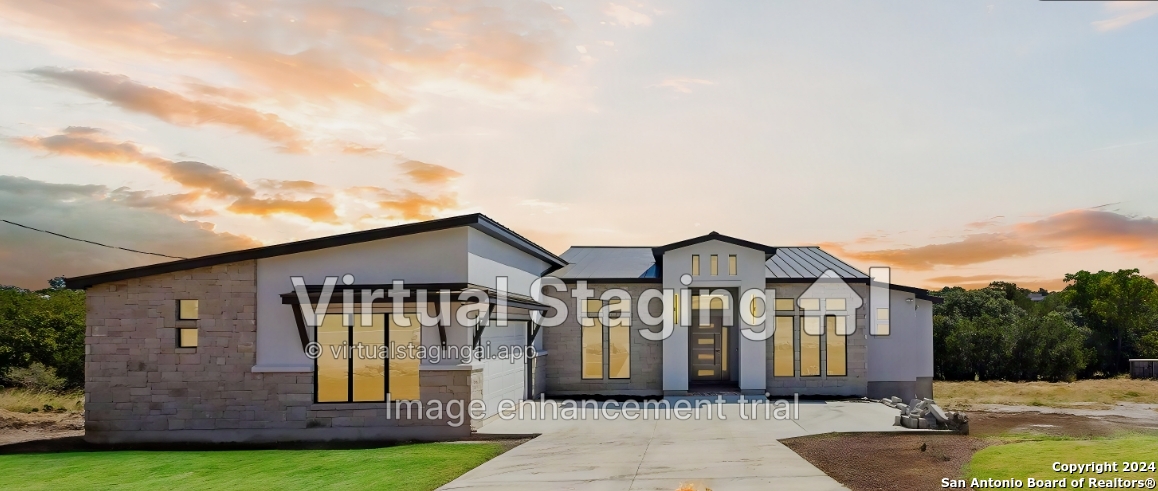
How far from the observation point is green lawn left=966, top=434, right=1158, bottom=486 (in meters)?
9.31

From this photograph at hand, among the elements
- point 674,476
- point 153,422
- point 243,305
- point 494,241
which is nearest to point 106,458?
point 153,422

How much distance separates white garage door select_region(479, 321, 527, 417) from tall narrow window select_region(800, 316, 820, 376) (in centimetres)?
777

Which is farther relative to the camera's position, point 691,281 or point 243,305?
point 691,281

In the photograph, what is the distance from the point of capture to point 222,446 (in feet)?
45.8

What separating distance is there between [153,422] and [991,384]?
27909 mm

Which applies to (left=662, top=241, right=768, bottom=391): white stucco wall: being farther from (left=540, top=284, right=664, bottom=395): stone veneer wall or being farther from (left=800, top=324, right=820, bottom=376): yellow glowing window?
(left=800, top=324, right=820, bottom=376): yellow glowing window

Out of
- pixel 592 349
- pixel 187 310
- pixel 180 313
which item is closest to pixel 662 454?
pixel 592 349

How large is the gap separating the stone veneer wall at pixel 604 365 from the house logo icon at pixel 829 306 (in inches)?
164

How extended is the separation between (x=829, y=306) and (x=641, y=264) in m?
→ 5.53

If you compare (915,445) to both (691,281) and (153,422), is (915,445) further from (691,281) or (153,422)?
(153,422)

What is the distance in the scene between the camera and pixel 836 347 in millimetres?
20125

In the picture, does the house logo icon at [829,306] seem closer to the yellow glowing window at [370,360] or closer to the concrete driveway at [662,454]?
the concrete driveway at [662,454]

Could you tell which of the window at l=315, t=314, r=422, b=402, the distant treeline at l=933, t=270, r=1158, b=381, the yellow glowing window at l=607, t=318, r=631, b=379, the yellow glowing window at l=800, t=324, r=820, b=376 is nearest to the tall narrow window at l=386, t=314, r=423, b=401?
the window at l=315, t=314, r=422, b=402

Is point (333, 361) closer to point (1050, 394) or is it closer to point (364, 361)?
point (364, 361)
